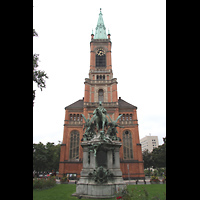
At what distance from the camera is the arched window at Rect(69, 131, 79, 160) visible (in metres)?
34.1

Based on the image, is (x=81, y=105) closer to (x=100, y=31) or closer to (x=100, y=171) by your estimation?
(x=100, y=31)

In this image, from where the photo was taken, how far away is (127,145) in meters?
35.0

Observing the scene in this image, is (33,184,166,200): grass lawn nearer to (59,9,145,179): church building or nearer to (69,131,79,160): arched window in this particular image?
(59,9,145,179): church building

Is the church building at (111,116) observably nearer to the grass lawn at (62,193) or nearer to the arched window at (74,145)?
the arched window at (74,145)

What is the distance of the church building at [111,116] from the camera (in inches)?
1277

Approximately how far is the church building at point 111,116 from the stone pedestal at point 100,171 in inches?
764

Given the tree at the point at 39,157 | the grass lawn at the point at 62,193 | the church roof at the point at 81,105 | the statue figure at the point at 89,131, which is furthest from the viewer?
the church roof at the point at 81,105

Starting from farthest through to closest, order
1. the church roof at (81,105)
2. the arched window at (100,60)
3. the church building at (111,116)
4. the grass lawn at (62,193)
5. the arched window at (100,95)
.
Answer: the arched window at (100,60) → the arched window at (100,95) → the church roof at (81,105) → the church building at (111,116) → the grass lawn at (62,193)

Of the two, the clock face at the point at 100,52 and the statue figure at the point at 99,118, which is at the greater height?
the clock face at the point at 100,52

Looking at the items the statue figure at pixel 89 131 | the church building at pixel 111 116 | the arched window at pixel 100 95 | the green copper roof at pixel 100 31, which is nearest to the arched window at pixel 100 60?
the church building at pixel 111 116

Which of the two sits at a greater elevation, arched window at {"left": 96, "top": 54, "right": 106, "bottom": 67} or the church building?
arched window at {"left": 96, "top": 54, "right": 106, "bottom": 67}

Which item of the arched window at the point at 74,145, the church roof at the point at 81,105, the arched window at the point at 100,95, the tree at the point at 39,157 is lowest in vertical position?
the tree at the point at 39,157

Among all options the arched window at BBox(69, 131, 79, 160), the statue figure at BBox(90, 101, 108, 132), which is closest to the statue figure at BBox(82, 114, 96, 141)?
the statue figure at BBox(90, 101, 108, 132)
